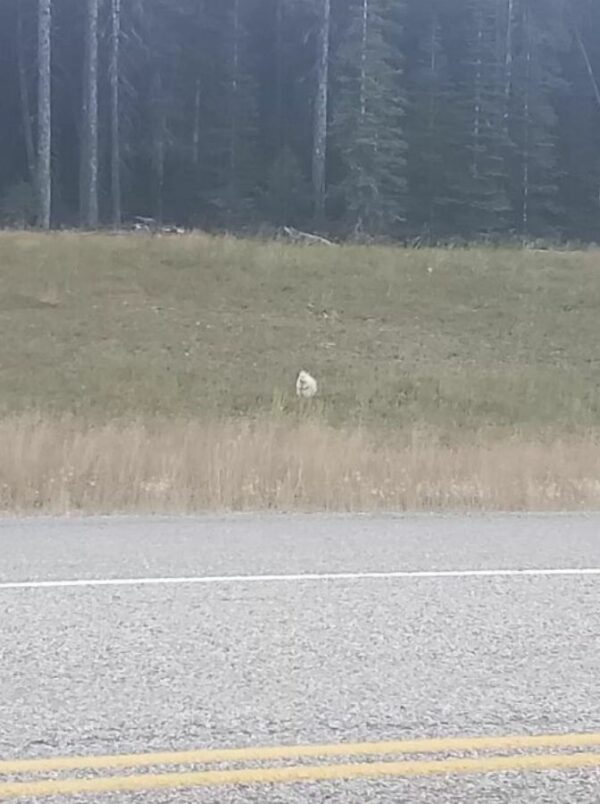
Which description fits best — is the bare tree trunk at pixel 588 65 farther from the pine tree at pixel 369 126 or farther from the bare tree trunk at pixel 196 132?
the bare tree trunk at pixel 196 132

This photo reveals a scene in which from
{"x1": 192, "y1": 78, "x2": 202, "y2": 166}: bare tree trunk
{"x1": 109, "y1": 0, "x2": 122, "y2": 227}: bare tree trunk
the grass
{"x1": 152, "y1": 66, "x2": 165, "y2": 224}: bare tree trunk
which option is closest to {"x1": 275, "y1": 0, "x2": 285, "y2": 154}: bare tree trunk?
{"x1": 192, "y1": 78, "x2": 202, "y2": 166}: bare tree trunk

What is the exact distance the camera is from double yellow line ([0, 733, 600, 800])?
4.37 metres

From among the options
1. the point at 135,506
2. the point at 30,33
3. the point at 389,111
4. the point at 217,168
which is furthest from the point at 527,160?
the point at 135,506

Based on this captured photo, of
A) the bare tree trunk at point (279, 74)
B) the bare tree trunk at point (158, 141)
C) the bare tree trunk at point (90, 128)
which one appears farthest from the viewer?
the bare tree trunk at point (279, 74)

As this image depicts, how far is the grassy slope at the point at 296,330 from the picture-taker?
21.3m

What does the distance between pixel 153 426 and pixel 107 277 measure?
1091 cm

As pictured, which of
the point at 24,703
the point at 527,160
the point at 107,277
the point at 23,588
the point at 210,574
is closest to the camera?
the point at 24,703

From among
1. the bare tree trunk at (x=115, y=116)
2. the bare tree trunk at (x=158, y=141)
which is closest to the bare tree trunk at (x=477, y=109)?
the bare tree trunk at (x=158, y=141)

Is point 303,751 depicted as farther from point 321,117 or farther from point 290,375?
point 321,117

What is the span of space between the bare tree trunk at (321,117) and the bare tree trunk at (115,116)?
22.6 ft

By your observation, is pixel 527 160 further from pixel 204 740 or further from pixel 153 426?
pixel 204 740

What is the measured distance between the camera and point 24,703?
205 inches

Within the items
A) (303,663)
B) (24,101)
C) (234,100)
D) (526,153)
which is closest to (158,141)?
(234,100)

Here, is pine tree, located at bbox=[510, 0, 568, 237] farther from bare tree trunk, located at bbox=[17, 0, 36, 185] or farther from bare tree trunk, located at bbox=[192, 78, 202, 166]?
bare tree trunk, located at bbox=[17, 0, 36, 185]
